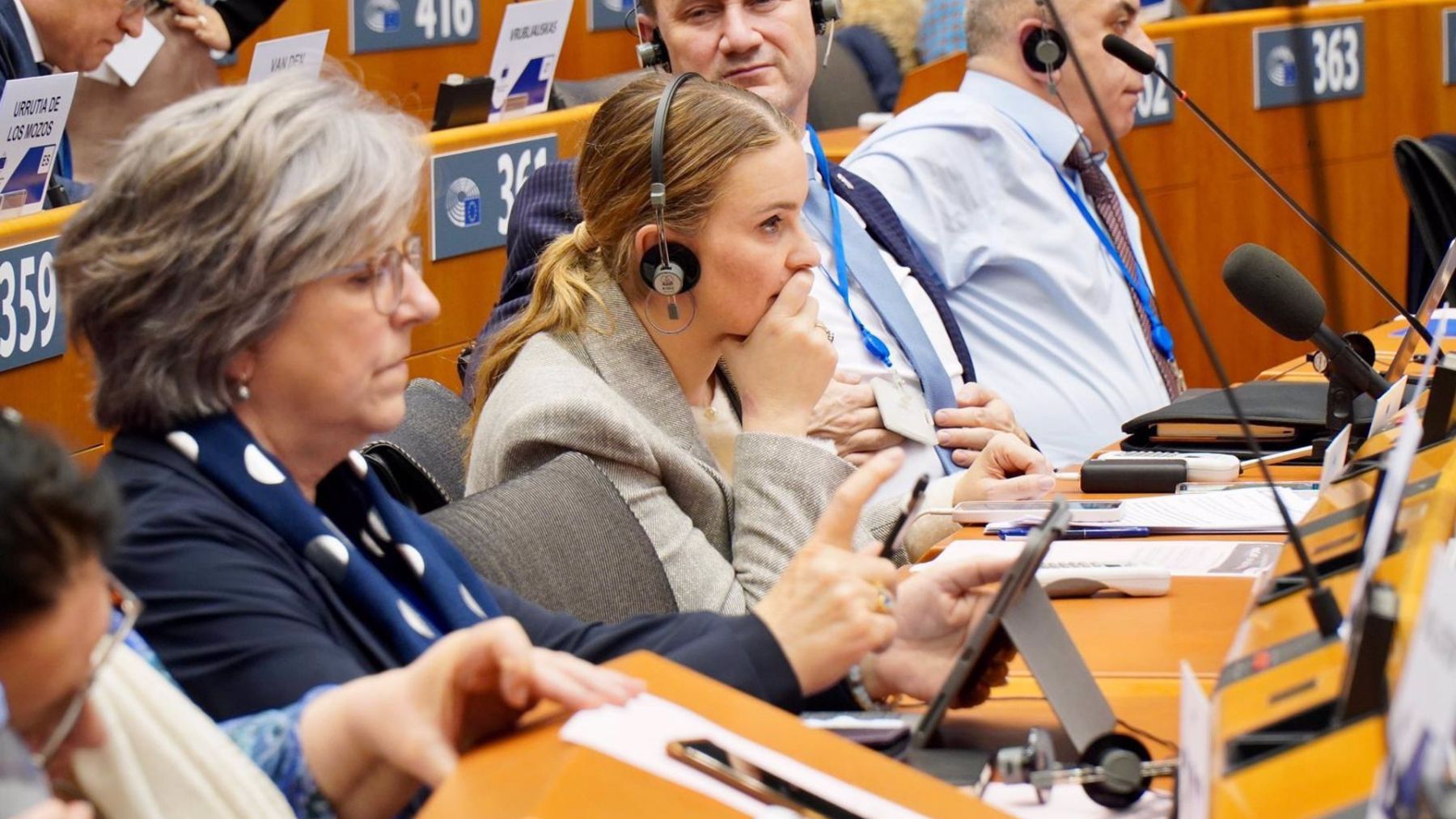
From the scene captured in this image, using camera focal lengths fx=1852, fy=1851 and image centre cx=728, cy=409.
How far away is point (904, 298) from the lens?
2.85 m

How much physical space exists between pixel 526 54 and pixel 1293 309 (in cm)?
287

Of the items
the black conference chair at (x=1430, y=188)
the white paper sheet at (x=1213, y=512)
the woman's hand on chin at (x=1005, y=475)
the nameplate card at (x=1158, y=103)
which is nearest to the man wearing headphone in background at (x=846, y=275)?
the woman's hand on chin at (x=1005, y=475)

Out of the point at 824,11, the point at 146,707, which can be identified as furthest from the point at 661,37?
the point at 146,707

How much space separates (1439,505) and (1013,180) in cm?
227

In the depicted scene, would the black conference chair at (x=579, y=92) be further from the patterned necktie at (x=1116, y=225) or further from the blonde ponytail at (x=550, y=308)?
the blonde ponytail at (x=550, y=308)

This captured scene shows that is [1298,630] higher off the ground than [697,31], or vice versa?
[697,31]

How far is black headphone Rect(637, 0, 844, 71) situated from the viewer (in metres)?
2.99

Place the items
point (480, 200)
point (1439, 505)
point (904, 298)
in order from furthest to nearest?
point (480, 200) → point (904, 298) → point (1439, 505)

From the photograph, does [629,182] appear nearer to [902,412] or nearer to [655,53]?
[902,412]

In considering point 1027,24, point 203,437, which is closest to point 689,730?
point 203,437

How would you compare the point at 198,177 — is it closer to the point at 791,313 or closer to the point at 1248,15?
the point at 791,313

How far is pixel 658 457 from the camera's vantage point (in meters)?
2.01

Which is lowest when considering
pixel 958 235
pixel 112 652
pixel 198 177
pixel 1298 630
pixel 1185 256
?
pixel 1185 256

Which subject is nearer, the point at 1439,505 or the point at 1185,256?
the point at 1439,505
